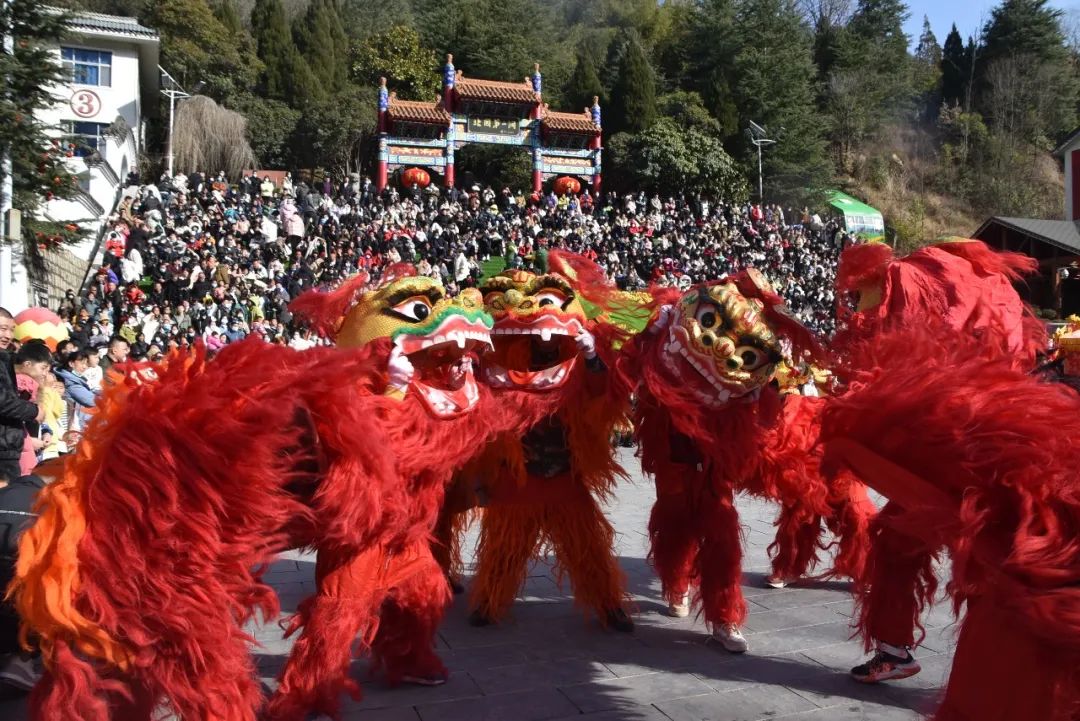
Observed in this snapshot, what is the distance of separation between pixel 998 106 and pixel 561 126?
88.2 feet

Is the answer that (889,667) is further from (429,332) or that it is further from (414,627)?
(429,332)

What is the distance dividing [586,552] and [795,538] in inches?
44.7

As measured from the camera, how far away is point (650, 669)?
376 centimetres

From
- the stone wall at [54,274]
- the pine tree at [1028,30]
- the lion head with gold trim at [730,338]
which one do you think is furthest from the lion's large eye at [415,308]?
the pine tree at [1028,30]

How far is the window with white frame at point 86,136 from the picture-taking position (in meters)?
10.4

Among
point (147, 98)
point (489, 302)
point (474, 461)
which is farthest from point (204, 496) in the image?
point (147, 98)

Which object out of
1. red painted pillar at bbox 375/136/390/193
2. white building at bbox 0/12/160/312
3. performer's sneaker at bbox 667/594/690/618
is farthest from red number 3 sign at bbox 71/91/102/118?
performer's sneaker at bbox 667/594/690/618

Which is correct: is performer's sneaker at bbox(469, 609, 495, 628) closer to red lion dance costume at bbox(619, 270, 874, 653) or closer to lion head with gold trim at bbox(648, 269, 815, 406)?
red lion dance costume at bbox(619, 270, 874, 653)

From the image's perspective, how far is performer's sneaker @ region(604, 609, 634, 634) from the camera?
4.25 meters

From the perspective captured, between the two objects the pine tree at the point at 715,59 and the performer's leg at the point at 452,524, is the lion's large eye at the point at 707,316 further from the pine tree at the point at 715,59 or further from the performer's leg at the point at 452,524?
the pine tree at the point at 715,59

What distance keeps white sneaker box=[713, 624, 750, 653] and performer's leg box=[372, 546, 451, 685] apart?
1.28 meters

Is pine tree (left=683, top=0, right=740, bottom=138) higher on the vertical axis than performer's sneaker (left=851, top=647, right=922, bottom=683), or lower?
higher

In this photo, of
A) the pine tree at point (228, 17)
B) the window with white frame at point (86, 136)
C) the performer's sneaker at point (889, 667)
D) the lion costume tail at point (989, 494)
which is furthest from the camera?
the pine tree at point (228, 17)

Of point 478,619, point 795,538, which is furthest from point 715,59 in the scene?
point 478,619
